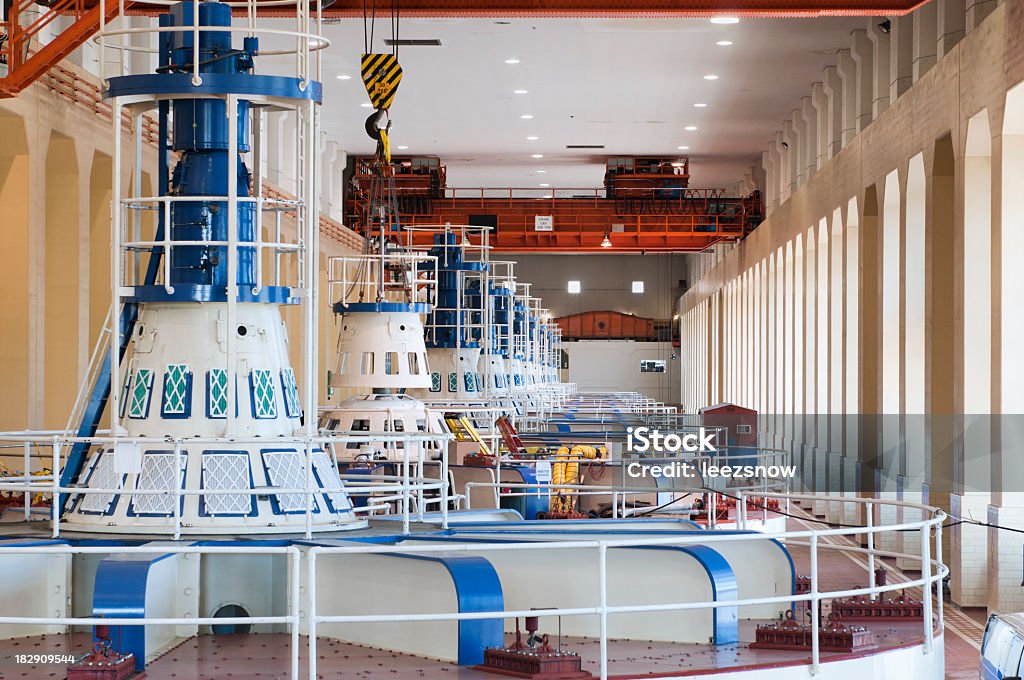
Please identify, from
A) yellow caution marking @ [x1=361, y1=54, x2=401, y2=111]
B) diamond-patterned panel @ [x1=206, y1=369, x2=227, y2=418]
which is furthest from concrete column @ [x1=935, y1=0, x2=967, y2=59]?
diamond-patterned panel @ [x1=206, y1=369, x2=227, y2=418]

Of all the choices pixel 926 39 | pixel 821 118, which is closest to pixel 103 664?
pixel 926 39

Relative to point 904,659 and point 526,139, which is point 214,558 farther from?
point 526,139

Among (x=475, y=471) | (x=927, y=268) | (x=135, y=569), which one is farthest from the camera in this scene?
(x=927, y=268)

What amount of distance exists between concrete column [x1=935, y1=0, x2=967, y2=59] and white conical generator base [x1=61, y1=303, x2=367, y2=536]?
45.2 ft

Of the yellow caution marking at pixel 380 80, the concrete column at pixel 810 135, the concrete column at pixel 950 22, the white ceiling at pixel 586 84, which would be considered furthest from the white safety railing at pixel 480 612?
the concrete column at pixel 810 135

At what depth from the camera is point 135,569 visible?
9664mm

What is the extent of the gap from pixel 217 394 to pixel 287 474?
977mm

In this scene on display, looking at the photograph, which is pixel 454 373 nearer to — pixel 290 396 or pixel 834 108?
pixel 834 108

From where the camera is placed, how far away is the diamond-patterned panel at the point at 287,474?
479 inches

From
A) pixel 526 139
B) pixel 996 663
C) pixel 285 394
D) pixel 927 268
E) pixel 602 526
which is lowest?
pixel 996 663

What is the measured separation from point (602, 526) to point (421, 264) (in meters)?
21.2

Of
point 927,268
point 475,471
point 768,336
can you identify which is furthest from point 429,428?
point 768,336

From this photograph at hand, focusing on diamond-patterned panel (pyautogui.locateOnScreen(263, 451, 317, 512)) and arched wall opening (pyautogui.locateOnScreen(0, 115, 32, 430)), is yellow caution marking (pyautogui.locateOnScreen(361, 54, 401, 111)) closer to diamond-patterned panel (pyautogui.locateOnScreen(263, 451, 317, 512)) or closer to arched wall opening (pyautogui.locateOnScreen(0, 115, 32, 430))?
arched wall opening (pyautogui.locateOnScreen(0, 115, 32, 430))

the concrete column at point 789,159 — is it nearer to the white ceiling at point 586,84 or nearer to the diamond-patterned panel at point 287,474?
the white ceiling at point 586,84
